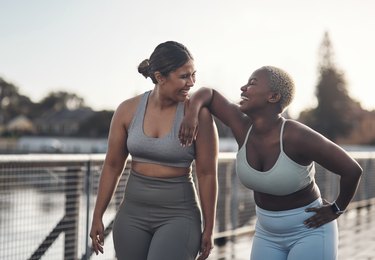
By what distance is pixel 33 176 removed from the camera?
5.66 m

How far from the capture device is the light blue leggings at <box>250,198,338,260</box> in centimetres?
304

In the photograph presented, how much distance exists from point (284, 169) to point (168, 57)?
28.9 inches

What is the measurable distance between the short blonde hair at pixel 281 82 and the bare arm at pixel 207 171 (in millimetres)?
354

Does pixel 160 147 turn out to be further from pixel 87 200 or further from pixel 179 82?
pixel 87 200

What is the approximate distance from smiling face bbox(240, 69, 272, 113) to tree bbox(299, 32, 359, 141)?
74.6 metres

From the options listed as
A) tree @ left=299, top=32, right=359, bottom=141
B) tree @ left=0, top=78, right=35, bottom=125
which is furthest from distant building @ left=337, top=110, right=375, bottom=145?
tree @ left=0, top=78, right=35, bottom=125

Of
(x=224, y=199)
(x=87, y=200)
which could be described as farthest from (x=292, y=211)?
(x=224, y=199)

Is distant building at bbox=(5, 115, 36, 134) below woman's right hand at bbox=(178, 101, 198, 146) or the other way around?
below

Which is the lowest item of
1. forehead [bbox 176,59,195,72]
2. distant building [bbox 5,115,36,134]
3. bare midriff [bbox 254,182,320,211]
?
distant building [bbox 5,115,36,134]

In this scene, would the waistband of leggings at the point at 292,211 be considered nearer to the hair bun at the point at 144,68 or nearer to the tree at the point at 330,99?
the hair bun at the point at 144,68

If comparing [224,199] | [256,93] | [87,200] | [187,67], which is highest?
[187,67]

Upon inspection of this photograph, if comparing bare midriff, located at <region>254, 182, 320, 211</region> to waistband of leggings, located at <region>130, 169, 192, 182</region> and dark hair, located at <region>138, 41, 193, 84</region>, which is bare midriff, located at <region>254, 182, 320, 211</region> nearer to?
waistband of leggings, located at <region>130, 169, 192, 182</region>

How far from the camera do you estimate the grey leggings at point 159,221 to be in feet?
10.4

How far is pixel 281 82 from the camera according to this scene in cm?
305
